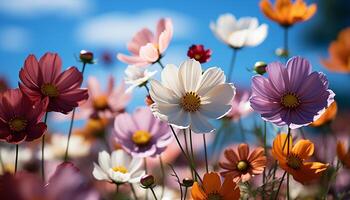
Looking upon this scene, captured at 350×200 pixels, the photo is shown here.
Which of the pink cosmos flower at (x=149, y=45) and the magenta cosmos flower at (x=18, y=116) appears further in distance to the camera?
the pink cosmos flower at (x=149, y=45)

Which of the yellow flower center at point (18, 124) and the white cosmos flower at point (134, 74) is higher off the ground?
the white cosmos flower at point (134, 74)

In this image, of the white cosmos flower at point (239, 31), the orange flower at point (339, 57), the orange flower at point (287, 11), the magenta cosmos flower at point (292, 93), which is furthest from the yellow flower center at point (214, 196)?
the orange flower at point (339, 57)

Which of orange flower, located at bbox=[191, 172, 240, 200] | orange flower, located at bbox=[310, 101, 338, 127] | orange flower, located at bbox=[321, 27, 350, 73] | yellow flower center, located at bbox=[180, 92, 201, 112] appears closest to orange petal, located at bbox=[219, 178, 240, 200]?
orange flower, located at bbox=[191, 172, 240, 200]

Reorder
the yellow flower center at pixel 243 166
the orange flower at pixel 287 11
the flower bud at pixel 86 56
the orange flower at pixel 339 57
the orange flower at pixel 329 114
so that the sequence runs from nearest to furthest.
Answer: the yellow flower center at pixel 243 166, the flower bud at pixel 86 56, the orange flower at pixel 329 114, the orange flower at pixel 287 11, the orange flower at pixel 339 57

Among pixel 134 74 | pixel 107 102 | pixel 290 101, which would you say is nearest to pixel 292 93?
pixel 290 101

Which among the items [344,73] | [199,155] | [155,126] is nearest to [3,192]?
[155,126]

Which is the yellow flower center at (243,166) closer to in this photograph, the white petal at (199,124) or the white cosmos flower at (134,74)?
the white petal at (199,124)
